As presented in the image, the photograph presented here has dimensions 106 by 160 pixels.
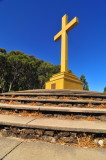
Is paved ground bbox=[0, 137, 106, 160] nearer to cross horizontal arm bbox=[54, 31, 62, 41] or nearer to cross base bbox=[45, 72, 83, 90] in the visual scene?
cross base bbox=[45, 72, 83, 90]

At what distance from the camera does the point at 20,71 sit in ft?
86.3

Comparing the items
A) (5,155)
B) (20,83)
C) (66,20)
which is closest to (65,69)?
(66,20)

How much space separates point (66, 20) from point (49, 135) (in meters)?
11.0

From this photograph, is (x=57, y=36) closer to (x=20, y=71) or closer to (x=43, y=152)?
(x=43, y=152)

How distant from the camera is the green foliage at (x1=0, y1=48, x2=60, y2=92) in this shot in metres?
24.1

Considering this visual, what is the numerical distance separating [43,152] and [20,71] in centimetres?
2619

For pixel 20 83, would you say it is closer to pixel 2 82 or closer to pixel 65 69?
pixel 2 82

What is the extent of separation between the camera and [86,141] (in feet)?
5.84

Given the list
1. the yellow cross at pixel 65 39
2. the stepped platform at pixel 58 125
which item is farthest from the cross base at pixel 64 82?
the stepped platform at pixel 58 125

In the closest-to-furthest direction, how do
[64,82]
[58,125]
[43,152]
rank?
[43,152]
[58,125]
[64,82]

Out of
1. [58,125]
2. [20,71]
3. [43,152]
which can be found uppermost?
[20,71]

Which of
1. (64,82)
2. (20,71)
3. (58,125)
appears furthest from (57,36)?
(20,71)

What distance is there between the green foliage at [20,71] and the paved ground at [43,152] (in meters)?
19.7

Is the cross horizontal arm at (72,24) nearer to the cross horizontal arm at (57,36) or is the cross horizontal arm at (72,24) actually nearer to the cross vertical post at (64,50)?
the cross vertical post at (64,50)
